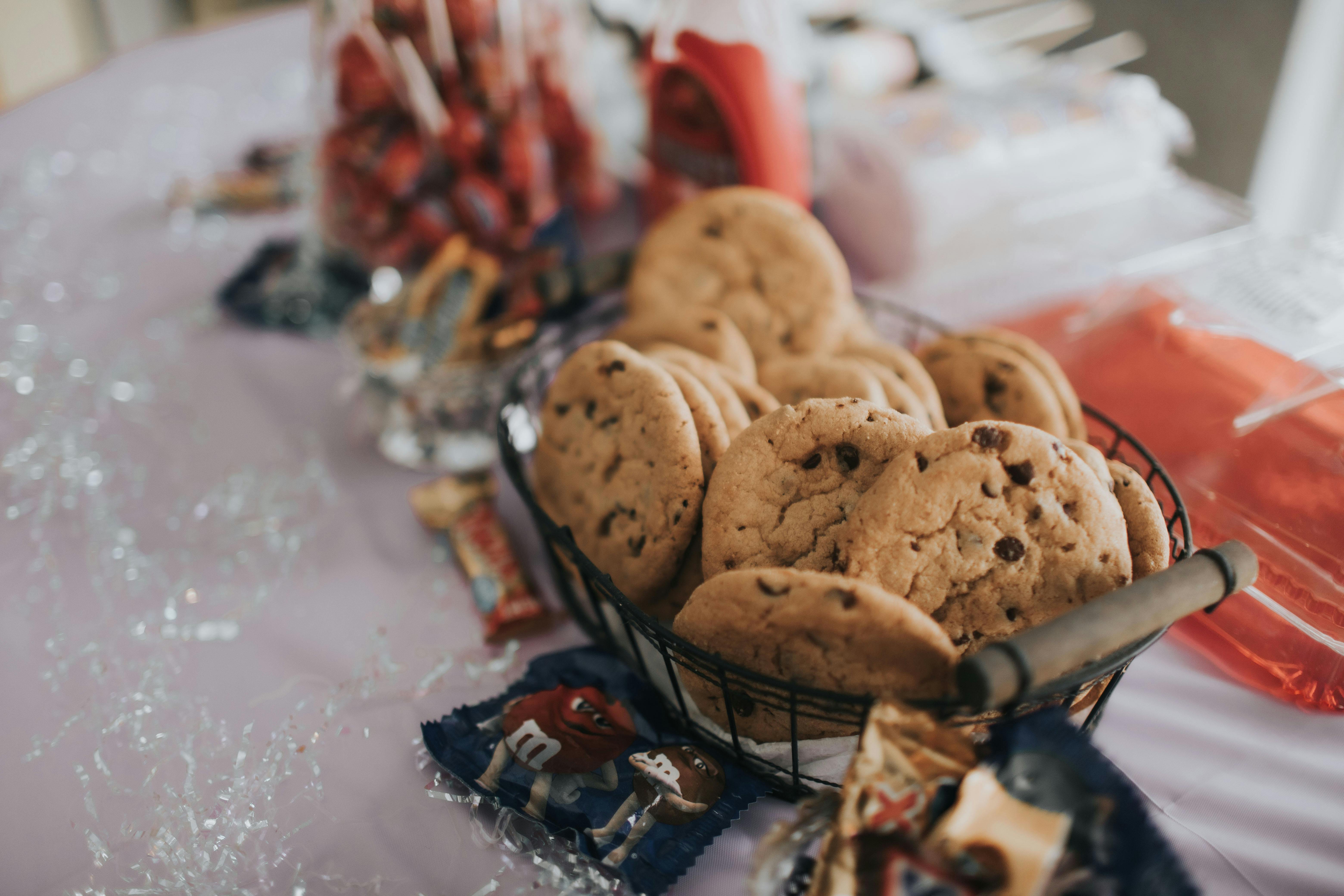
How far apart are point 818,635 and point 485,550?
14.0 inches

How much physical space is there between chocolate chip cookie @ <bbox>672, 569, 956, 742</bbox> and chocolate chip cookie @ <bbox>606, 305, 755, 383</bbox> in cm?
24

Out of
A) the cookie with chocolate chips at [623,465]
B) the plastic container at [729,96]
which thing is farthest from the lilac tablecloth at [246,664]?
the plastic container at [729,96]

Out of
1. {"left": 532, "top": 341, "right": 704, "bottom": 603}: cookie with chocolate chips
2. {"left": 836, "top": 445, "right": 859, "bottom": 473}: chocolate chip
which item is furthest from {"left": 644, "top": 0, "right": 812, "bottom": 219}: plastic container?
{"left": 836, "top": 445, "right": 859, "bottom": 473}: chocolate chip

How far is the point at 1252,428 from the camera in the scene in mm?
685

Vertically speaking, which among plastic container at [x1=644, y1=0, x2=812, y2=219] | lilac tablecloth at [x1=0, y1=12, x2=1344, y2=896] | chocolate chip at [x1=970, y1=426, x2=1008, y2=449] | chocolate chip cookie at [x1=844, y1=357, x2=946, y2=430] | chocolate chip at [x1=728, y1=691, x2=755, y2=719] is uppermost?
plastic container at [x1=644, y1=0, x2=812, y2=219]

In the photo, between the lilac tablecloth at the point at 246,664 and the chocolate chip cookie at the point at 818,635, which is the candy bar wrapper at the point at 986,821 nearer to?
the chocolate chip cookie at the point at 818,635

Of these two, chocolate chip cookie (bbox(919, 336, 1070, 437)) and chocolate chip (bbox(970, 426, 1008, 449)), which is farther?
chocolate chip cookie (bbox(919, 336, 1070, 437))

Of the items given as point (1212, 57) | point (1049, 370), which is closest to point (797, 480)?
point (1049, 370)

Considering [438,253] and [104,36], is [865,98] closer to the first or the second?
[438,253]

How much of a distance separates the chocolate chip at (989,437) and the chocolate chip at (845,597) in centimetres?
13

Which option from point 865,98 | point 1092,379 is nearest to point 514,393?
point 1092,379

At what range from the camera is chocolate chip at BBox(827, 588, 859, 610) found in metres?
0.42

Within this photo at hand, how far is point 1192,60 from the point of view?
1574 millimetres

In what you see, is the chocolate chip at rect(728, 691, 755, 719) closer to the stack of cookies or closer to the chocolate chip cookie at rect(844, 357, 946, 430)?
the stack of cookies
